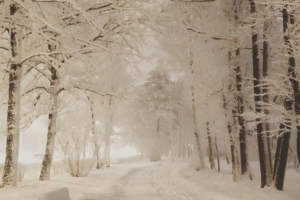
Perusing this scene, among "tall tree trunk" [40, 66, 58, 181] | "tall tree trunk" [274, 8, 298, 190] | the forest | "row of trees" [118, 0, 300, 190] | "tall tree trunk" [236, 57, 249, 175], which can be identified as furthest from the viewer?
"tall tree trunk" [236, 57, 249, 175]

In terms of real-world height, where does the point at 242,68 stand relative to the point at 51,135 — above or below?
above

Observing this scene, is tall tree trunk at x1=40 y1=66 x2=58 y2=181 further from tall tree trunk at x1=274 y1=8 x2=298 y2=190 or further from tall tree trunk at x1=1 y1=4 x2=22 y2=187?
tall tree trunk at x1=274 y1=8 x2=298 y2=190

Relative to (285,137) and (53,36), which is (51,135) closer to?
(53,36)

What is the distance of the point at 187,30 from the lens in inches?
453

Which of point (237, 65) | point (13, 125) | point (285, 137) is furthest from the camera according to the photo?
point (237, 65)

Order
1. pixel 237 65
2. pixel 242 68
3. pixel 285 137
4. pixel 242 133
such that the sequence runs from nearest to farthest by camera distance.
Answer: pixel 285 137, pixel 237 65, pixel 242 133, pixel 242 68

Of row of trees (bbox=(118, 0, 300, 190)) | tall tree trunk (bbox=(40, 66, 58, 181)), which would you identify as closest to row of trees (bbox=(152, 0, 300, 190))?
row of trees (bbox=(118, 0, 300, 190))

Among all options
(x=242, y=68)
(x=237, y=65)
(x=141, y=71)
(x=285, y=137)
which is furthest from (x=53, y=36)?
(x=242, y=68)

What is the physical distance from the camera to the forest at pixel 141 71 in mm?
6266

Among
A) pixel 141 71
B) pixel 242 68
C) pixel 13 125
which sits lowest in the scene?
pixel 13 125

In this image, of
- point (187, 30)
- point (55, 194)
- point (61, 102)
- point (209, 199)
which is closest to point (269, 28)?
point (187, 30)

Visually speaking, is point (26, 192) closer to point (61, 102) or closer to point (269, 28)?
point (61, 102)

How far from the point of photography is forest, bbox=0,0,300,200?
627cm

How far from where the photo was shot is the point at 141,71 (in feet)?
29.0
